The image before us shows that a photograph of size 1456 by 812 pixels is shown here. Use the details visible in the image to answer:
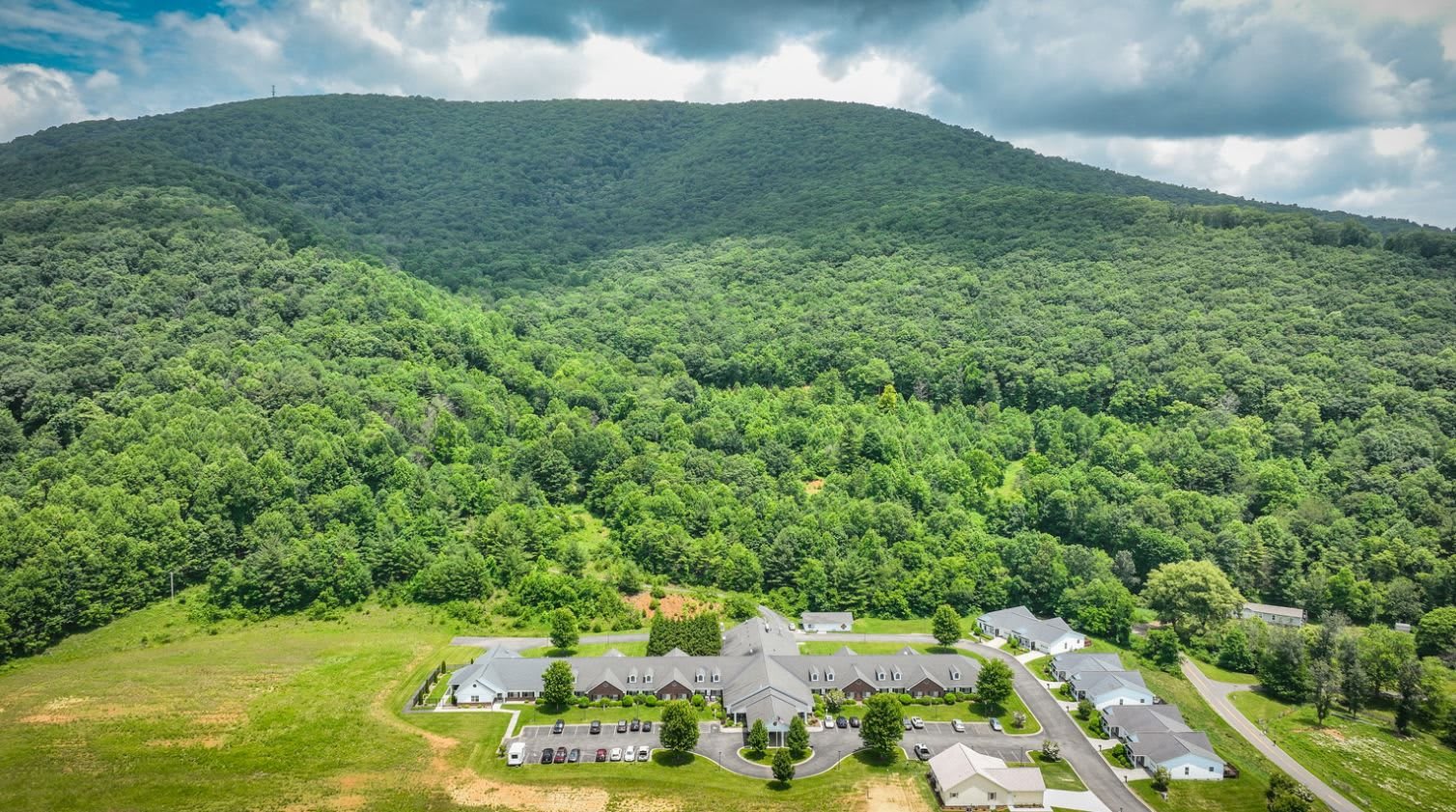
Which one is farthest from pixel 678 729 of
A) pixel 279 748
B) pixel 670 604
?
pixel 670 604

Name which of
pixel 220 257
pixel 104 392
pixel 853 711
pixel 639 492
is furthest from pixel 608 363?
pixel 853 711

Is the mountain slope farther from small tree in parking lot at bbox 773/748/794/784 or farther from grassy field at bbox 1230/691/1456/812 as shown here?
small tree in parking lot at bbox 773/748/794/784

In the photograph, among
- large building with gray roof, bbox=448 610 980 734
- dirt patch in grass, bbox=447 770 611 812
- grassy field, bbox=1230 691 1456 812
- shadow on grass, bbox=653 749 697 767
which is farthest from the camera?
large building with gray roof, bbox=448 610 980 734

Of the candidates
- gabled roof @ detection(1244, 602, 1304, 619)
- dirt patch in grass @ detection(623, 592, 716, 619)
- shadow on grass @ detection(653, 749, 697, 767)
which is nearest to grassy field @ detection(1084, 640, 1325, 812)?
gabled roof @ detection(1244, 602, 1304, 619)

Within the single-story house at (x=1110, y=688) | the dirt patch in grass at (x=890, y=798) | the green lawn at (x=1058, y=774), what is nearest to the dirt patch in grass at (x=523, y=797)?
the dirt patch in grass at (x=890, y=798)

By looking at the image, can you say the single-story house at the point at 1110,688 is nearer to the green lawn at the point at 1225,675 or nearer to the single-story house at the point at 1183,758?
the single-story house at the point at 1183,758

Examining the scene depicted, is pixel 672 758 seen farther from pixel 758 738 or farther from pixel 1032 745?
pixel 1032 745

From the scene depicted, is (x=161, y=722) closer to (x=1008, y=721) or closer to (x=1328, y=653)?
(x=1008, y=721)
